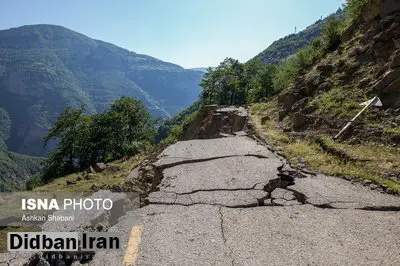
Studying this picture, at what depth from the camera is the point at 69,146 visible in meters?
31.3

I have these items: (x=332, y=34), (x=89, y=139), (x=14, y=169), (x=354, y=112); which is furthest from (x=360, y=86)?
(x=14, y=169)

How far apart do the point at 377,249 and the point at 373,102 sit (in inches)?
246

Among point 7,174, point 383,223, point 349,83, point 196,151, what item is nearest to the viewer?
point 383,223

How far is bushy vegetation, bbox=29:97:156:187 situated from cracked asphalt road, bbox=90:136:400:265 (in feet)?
85.7

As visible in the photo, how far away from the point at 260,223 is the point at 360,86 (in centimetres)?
774

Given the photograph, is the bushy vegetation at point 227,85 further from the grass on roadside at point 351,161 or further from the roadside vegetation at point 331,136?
the grass on roadside at point 351,161

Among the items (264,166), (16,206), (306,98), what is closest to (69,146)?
(16,206)

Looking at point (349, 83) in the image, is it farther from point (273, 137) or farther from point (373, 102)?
point (273, 137)

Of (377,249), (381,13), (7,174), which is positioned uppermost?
(381,13)

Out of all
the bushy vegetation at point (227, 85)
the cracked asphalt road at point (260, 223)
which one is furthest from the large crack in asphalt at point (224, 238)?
the bushy vegetation at point (227, 85)

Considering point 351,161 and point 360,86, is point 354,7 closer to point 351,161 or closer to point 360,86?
point 360,86

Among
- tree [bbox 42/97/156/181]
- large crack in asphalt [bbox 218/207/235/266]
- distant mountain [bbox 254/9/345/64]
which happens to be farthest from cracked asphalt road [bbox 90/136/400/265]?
distant mountain [bbox 254/9/345/64]

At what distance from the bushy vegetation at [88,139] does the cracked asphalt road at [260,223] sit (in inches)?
1028

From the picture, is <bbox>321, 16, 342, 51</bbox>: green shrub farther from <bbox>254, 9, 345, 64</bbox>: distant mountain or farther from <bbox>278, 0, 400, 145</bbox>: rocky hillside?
<bbox>254, 9, 345, 64</bbox>: distant mountain
